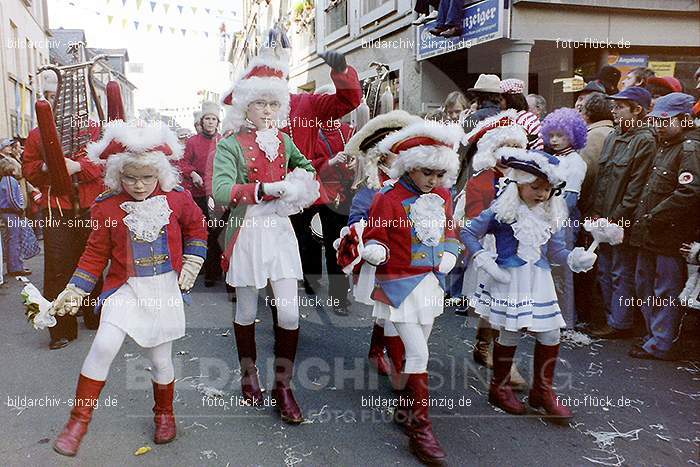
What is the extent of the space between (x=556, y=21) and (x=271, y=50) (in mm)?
6181

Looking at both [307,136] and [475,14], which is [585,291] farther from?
[475,14]

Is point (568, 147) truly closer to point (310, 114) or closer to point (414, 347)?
point (310, 114)

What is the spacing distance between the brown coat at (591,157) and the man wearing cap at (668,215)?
0.67m

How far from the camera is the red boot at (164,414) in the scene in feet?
A: 10.2

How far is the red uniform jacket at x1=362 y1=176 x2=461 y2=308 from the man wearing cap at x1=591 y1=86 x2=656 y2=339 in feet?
8.36

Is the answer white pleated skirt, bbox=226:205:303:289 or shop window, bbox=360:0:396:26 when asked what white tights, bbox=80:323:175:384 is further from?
shop window, bbox=360:0:396:26

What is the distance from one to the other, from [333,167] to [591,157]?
2.48 meters

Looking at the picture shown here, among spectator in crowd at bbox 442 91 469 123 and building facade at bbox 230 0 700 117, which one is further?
building facade at bbox 230 0 700 117

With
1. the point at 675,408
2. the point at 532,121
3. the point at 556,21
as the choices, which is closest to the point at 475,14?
the point at 556,21

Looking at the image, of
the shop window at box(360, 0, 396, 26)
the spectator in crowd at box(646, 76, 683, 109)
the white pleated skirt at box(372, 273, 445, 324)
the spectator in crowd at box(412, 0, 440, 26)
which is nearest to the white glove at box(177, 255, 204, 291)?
the white pleated skirt at box(372, 273, 445, 324)

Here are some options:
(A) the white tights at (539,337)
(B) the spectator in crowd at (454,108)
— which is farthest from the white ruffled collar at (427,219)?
(B) the spectator in crowd at (454,108)

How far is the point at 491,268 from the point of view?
3.31 m

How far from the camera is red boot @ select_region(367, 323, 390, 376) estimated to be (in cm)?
420

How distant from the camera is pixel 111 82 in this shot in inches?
195
